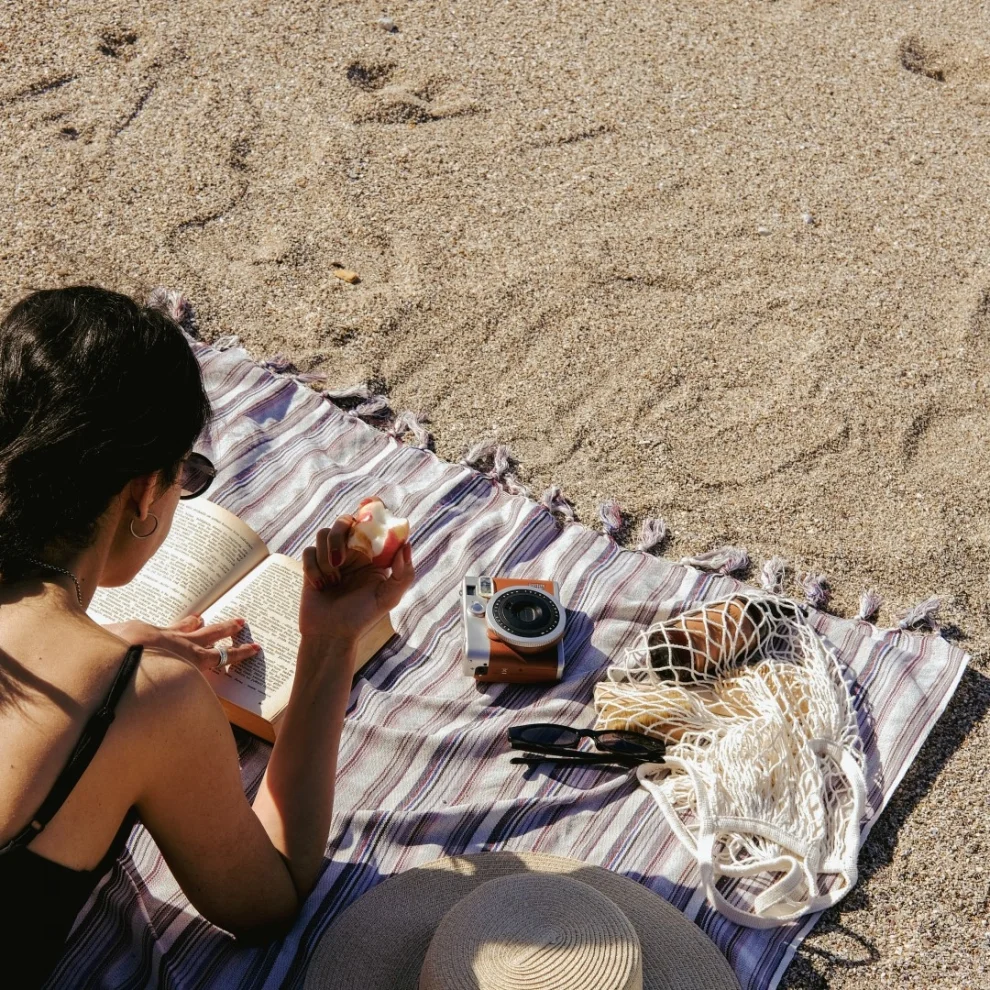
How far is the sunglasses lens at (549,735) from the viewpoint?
249 cm

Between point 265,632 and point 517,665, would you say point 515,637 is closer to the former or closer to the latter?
point 517,665

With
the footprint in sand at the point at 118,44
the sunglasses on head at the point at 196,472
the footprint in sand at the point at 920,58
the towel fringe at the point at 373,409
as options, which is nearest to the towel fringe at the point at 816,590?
the towel fringe at the point at 373,409

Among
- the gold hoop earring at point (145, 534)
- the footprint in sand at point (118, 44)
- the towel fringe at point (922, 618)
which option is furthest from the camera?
the footprint in sand at point (118, 44)

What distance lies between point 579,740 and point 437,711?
0.34 m

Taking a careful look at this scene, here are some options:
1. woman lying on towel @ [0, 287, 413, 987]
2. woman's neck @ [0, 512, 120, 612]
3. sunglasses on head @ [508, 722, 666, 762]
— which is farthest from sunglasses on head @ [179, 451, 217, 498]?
sunglasses on head @ [508, 722, 666, 762]

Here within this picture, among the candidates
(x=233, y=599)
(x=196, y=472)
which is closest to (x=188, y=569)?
(x=233, y=599)

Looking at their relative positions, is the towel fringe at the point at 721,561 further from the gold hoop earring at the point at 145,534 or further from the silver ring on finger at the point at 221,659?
the gold hoop earring at the point at 145,534

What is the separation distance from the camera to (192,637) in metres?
2.38

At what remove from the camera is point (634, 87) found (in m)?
4.77

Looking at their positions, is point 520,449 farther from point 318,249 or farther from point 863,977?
point 863,977

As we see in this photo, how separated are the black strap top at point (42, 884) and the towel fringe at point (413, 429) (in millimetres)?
1772

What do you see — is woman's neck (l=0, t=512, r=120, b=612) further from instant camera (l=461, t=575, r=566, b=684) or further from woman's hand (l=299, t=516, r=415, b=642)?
instant camera (l=461, t=575, r=566, b=684)

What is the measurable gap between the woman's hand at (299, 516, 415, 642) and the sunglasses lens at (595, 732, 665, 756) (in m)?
0.71

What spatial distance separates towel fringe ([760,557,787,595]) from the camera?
9.90 ft
